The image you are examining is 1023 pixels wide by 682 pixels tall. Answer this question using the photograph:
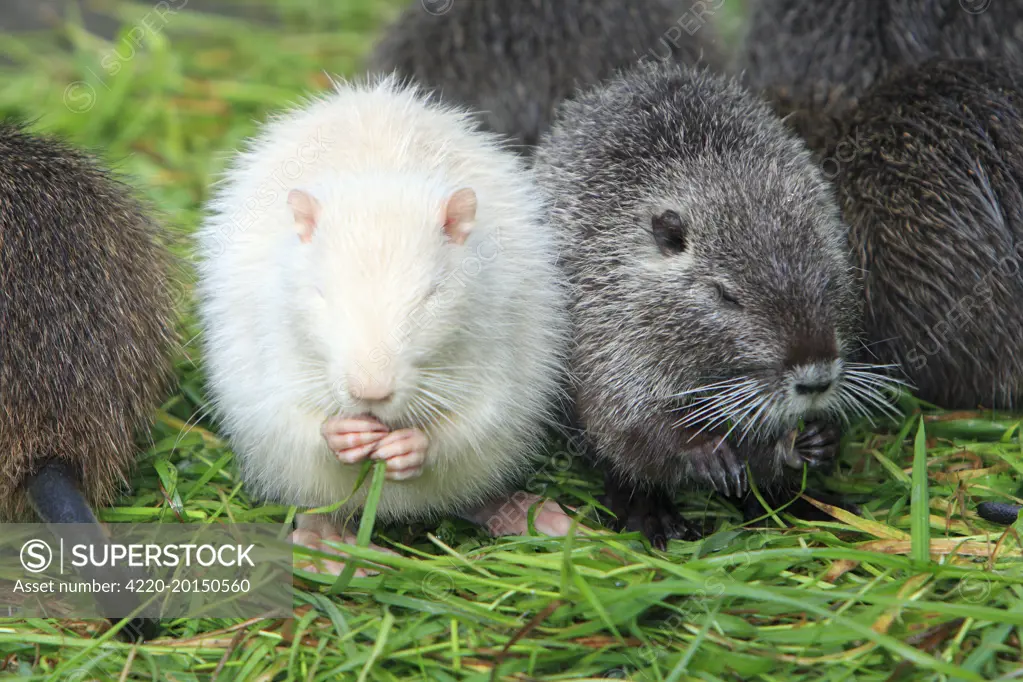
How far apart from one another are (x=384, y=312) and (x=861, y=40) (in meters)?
3.27

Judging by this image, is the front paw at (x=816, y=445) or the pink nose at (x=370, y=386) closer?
the pink nose at (x=370, y=386)

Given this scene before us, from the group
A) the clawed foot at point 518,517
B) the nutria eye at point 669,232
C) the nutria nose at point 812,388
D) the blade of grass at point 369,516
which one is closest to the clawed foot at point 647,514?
the clawed foot at point 518,517

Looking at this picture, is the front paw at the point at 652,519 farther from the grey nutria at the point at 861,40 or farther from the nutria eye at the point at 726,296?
the grey nutria at the point at 861,40

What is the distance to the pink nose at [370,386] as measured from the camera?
332cm

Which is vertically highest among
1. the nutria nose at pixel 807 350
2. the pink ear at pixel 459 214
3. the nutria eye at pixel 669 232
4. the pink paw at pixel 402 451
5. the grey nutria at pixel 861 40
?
the grey nutria at pixel 861 40

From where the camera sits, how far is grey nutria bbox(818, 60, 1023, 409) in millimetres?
4242

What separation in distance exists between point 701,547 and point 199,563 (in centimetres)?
175

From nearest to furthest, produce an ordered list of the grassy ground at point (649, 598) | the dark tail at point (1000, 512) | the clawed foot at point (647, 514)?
1. the grassy ground at point (649, 598)
2. the dark tail at point (1000, 512)
3. the clawed foot at point (647, 514)

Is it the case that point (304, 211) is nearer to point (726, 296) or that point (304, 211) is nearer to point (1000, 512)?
point (726, 296)

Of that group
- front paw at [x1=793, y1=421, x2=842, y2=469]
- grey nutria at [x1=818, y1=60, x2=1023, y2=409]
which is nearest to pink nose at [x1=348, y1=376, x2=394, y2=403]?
front paw at [x1=793, y1=421, x2=842, y2=469]

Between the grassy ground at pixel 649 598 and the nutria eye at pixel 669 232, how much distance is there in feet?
3.37

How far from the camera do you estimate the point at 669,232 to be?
402cm

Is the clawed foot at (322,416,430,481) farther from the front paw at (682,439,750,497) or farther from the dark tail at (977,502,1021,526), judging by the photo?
the dark tail at (977,502,1021,526)

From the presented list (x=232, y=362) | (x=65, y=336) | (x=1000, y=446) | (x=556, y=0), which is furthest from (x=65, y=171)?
(x=1000, y=446)
